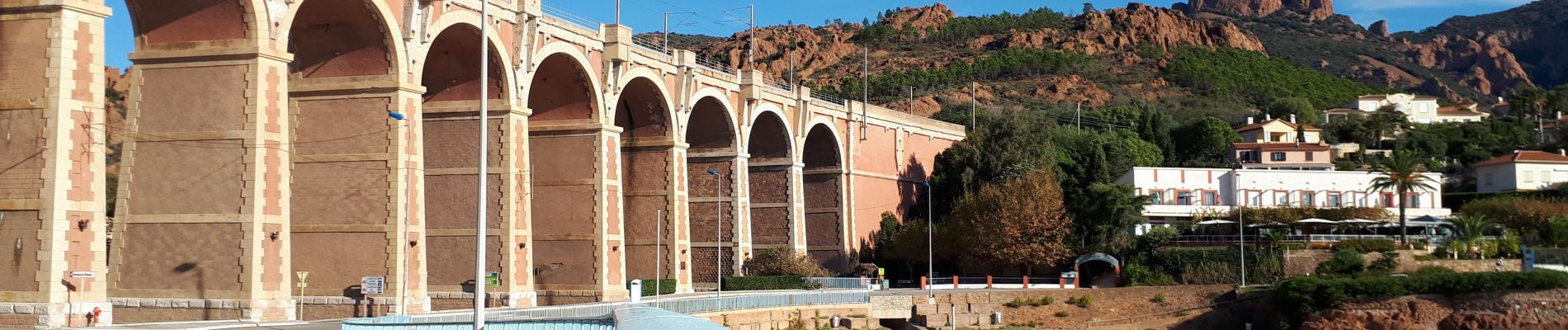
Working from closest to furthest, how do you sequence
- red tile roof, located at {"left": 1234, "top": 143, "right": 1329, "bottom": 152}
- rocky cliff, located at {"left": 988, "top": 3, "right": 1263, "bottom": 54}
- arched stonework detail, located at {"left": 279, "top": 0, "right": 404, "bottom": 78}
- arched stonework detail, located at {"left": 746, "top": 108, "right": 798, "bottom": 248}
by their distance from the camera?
arched stonework detail, located at {"left": 279, "top": 0, "right": 404, "bottom": 78}, arched stonework detail, located at {"left": 746, "top": 108, "right": 798, "bottom": 248}, red tile roof, located at {"left": 1234, "top": 143, "right": 1329, "bottom": 152}, rocky cliff, located at {"left": 988, "top": 3, "right": 1263, "bottom": 54}

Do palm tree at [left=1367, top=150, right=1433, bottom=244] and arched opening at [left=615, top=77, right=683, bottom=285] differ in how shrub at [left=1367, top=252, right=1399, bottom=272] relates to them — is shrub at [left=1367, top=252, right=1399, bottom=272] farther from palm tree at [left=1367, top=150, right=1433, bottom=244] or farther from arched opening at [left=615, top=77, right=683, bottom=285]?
arched opening at [left=615, top=77, right=683, bottom=285]

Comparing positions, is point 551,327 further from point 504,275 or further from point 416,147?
point 504,275

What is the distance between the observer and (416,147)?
42.8 m

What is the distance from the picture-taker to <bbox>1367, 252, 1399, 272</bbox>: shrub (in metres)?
67.4

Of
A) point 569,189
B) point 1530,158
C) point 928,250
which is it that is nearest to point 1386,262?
point 928,250

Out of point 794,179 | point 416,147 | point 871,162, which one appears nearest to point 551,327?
point 416,147

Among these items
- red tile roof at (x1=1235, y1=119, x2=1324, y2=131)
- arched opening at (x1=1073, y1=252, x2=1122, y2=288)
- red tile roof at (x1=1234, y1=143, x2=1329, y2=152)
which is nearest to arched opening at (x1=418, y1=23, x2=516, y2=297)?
arched opening at (x1=1073, y1=252, x2=1122, y2=288)

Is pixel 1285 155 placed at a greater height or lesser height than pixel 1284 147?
lesser

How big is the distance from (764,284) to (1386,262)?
91.9 feet

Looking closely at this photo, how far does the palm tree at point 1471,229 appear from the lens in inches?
2768

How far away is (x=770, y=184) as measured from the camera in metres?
78.6

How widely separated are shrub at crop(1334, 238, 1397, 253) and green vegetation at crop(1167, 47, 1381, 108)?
7083cm

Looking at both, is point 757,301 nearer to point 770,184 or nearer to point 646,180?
point 646,180

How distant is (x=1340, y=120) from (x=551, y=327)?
110 m
